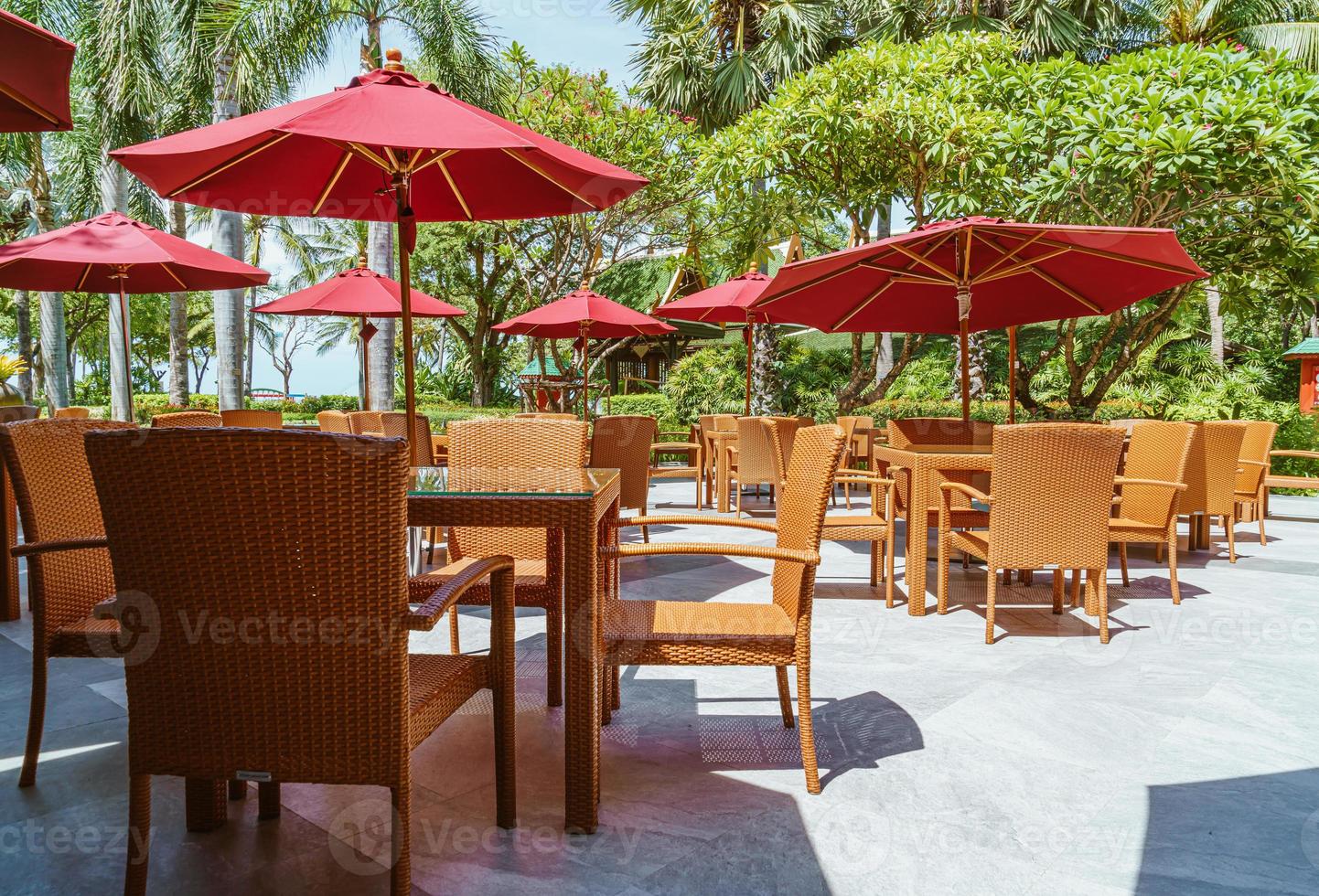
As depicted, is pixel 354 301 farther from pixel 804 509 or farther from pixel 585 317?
pixel 804 509

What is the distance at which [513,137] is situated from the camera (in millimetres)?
2727

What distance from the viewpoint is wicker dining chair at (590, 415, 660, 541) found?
19.5ft

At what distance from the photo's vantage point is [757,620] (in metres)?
2.60

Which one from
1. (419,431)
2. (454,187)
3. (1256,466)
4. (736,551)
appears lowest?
(1256,466)

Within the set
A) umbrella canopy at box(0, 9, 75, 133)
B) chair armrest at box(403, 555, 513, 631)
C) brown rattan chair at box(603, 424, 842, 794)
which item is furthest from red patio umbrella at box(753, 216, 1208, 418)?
umbrella canopy at box(0, 9, 75, 133)

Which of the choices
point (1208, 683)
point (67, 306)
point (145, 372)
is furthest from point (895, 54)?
point (145, 372)

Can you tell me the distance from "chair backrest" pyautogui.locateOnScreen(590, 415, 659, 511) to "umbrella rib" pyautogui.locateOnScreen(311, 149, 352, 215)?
2369 millimetres

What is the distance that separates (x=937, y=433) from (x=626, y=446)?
2221 millimetres

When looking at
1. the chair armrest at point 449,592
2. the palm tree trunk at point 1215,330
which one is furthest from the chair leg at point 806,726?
the palm tree trunk at point 1215,330

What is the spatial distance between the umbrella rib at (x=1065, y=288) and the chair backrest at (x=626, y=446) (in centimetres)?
281

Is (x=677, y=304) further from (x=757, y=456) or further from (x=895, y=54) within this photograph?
(x=895, y=54)

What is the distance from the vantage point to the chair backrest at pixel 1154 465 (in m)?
4.79

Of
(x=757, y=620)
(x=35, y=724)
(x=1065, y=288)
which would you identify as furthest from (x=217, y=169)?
(x=1065, y=288)

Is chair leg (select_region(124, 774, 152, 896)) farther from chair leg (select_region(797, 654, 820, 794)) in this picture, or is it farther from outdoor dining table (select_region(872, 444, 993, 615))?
outdoor dining table (select_region(872, 444, 993, 615))
